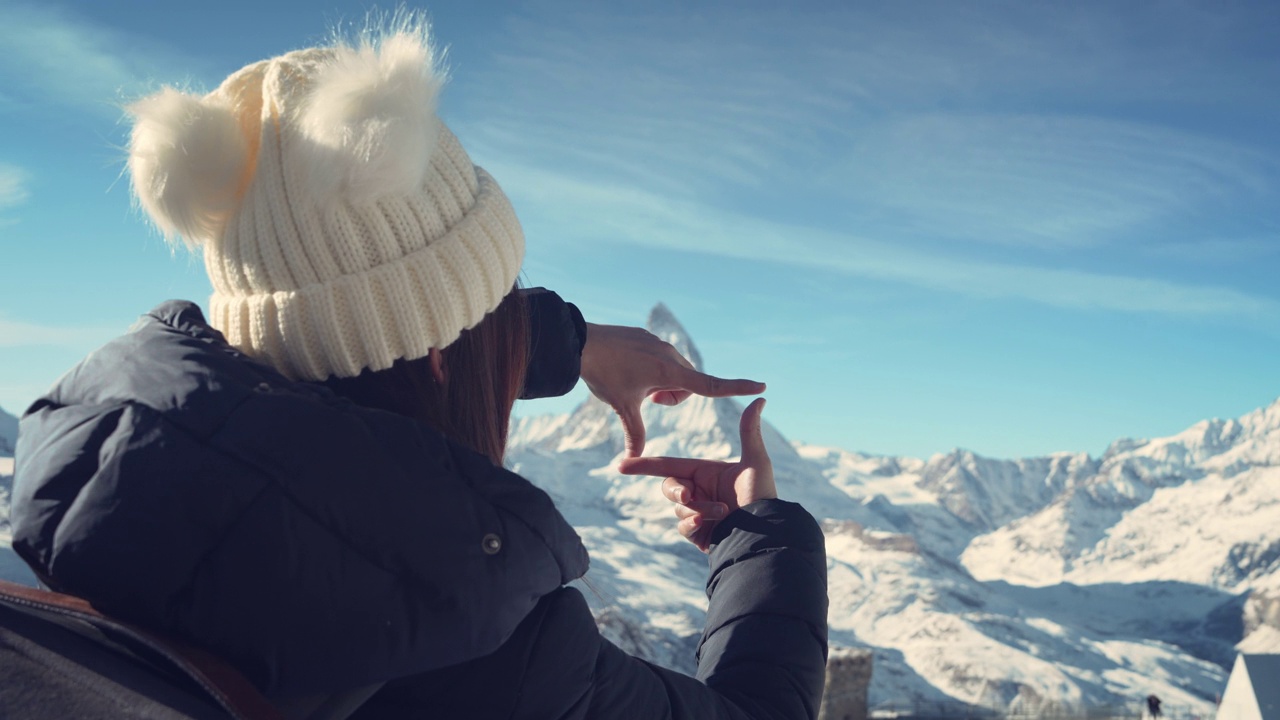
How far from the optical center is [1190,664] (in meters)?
75.9

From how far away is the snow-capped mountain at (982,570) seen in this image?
5953 centimetres

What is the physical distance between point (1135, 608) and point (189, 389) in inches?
5114

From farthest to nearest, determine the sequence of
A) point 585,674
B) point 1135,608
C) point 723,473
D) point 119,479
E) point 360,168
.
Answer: point 1135,608 < point 723,473 < point 360,168 < point 585,674 < point 119,479

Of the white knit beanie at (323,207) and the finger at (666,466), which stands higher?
the white knit beanie at (323,207)

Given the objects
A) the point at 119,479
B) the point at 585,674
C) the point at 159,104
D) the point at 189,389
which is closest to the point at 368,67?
the point at 159,104

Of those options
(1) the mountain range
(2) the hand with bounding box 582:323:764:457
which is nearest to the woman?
(2) the hand with bounding box 582:323:764:457

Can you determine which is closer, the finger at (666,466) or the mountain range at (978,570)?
the finger at (666,466)

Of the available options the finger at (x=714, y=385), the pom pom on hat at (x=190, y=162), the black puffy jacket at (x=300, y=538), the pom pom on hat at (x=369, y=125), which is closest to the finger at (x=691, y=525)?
the finger at (x=714, y=385)

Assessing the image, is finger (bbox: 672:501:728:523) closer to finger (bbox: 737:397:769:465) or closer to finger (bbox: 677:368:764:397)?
finger (bbox: 737:397:769:465)

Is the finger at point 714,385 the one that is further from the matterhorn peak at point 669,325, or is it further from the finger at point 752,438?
the matterhorn peak at point 669,325

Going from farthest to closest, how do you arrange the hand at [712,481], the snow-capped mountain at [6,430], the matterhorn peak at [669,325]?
1. the matterhorn peak at [669,325]
2. the snow-capped mountain at [6,430]
3. the hand at [712,481]

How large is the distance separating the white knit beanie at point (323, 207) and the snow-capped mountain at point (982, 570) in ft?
2.14

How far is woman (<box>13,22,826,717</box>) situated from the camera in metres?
1.10

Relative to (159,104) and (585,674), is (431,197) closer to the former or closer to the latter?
(159,104)
